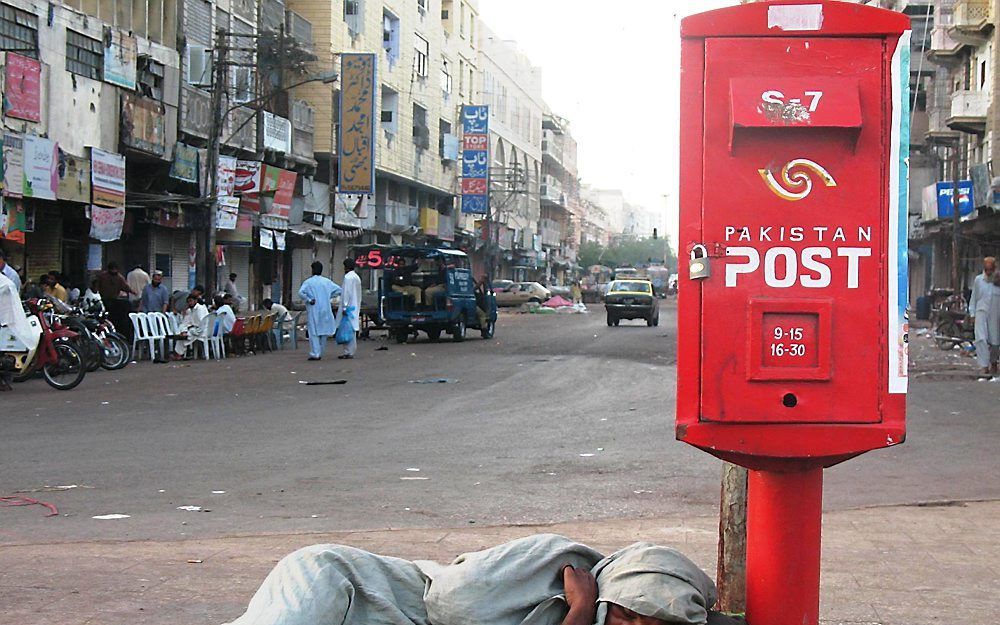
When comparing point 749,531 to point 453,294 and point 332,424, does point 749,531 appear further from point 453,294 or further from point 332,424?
point 453,294

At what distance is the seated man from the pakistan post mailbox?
1946 cm

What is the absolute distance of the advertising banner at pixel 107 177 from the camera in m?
25.0

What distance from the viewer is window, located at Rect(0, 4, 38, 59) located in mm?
22375

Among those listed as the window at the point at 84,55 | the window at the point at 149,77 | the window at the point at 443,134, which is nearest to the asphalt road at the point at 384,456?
the window at the point at 84,55

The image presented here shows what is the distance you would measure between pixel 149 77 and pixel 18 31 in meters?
5.89

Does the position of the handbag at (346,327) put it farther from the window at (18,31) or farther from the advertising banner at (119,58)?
the advertising banner at (119,58)

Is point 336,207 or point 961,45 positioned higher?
point 961,45

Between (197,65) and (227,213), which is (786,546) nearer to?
(227,213)

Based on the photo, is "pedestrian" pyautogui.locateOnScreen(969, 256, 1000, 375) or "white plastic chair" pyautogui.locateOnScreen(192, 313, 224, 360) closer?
"pedestrian" pyautogui.locateOnScreen(969, 256, 1000, 375)

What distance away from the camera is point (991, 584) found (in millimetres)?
5199

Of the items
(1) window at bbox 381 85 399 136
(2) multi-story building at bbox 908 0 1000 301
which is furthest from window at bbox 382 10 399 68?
(2) multi-story building at bbox 908 0 1000 301

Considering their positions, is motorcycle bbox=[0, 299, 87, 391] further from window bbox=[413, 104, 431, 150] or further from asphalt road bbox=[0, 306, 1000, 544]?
window bbox=[413, 104, 431, 150]

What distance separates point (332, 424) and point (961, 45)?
4168 centimetres

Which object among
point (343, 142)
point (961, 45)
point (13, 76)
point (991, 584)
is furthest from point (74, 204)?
point (961, 45)
